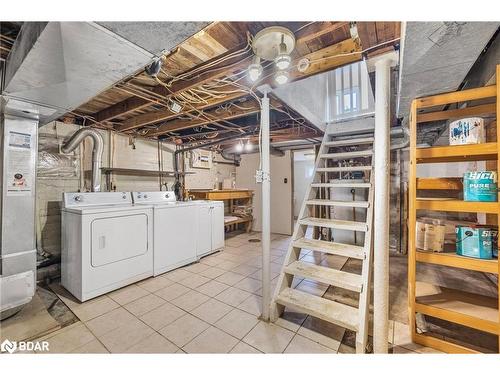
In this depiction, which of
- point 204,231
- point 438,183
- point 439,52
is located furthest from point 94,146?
point 438,183

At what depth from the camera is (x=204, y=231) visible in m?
3.65

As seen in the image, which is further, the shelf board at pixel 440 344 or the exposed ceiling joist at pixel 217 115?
the exposed ceiling joist at pixel 217 115

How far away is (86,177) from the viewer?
3.26m

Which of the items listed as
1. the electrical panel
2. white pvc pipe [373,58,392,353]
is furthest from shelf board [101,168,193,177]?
white pvc pipe [373,58,392,353]

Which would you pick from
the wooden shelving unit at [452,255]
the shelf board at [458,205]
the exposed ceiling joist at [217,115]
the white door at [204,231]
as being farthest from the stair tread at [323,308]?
the exposed ceiling joist at [217,115]

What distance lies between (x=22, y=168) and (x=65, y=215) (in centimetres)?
70

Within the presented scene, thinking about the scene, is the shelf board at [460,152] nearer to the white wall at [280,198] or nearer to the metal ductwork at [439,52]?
the metal ductwork at [439,52]

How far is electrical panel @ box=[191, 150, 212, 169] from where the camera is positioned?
4906 mm

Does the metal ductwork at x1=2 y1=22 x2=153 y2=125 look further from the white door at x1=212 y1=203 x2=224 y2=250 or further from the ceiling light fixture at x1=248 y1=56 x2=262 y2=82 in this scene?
the white door at x1=212 y1=203 x2=224 y2=250

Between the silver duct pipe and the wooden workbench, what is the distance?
1904 millimetres

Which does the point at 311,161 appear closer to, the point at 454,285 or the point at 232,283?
the point at 454,285

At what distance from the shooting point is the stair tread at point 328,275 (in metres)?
1.69

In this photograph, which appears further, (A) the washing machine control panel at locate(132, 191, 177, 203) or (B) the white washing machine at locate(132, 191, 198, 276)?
(A) the washing machine control panel at locate(132, 191, 177, 203)

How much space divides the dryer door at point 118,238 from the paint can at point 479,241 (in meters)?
3.24
